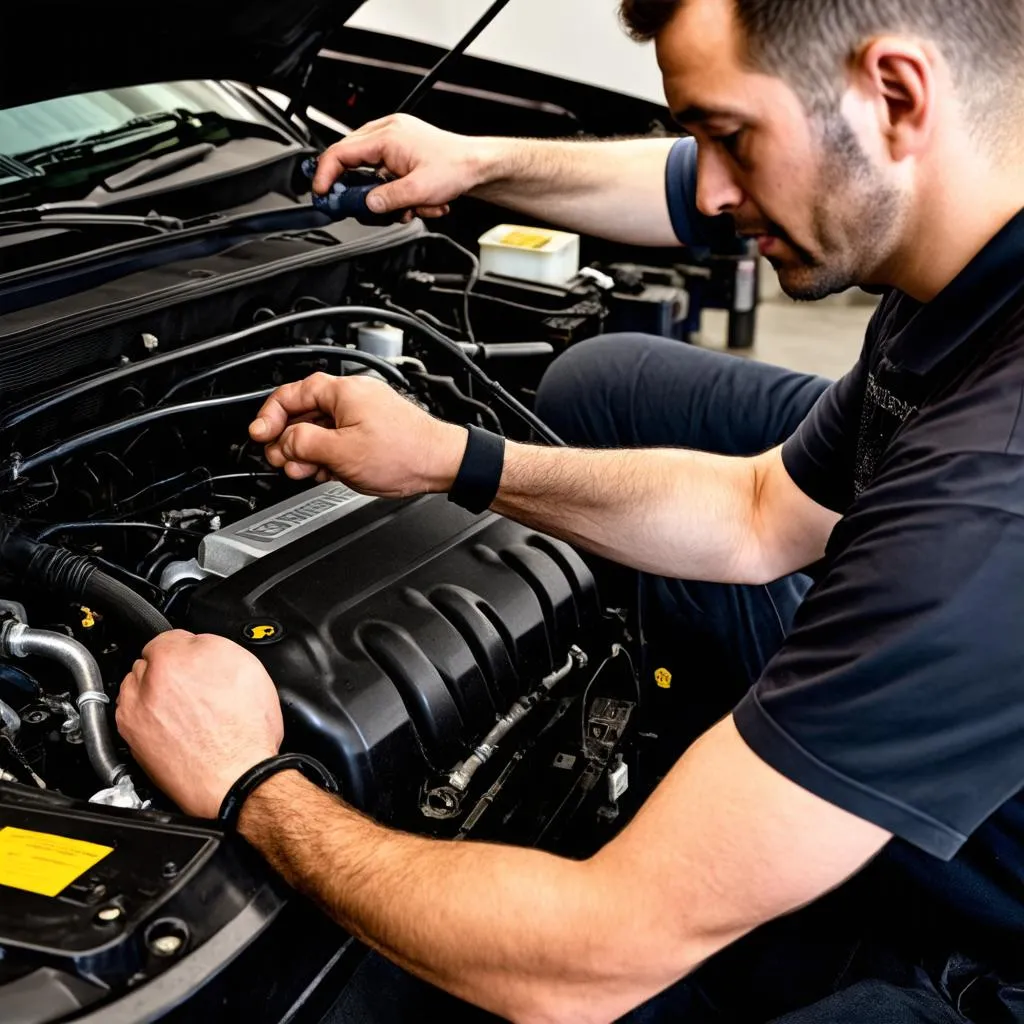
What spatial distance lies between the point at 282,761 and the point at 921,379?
2.08 ft

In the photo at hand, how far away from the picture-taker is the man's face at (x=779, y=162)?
0.85 meters

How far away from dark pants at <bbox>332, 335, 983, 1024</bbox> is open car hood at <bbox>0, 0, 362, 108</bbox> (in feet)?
2.11

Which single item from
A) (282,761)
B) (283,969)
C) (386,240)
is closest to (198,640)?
(282,761)

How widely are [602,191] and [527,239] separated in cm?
40

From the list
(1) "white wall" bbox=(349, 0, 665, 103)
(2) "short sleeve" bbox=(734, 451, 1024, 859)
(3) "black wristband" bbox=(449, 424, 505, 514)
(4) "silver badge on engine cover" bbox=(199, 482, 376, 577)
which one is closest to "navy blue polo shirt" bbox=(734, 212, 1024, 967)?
(2) "short sleeve" bbox=(734, 451, 1024, 859)

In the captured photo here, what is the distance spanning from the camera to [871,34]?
81cm

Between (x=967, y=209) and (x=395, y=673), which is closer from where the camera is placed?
A: (x=967, y=209)

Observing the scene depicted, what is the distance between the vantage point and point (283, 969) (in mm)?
911

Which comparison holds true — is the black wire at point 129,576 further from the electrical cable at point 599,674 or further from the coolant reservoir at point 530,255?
the coolant reservoir at point 530,255

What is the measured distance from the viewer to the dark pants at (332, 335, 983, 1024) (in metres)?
1.06

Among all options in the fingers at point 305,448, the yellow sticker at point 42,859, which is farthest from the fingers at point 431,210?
the yellow sticker at point 42,859

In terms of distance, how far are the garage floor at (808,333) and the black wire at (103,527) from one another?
2883 millimetres

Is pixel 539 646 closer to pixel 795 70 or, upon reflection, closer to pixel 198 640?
pixel 198 640

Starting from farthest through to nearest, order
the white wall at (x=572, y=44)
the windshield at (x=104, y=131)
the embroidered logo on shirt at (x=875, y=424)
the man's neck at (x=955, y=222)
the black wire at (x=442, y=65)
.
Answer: the white wall at (x=572, y=44), the black wire at (x=442, y=65), the windshield at (x=104, y=131), the embroidered logo on shirt at (x=875, y=424), the man's neck at (x=955, y=222)
